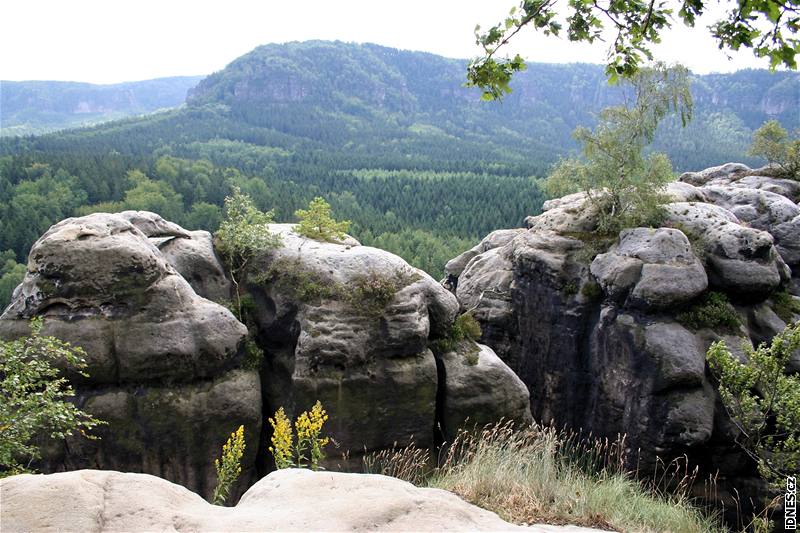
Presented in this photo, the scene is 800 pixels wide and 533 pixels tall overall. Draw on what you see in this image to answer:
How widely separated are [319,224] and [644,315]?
11932 millimetres

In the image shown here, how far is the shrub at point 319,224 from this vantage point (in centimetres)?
1905

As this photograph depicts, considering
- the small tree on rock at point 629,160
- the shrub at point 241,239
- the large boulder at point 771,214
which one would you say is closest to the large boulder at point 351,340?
the shrub at point 241,239

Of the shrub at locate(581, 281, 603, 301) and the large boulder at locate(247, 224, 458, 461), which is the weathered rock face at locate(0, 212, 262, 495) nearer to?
the large boulder at locate(247, 224, 458, 461)

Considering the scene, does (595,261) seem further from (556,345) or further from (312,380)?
(312,380)

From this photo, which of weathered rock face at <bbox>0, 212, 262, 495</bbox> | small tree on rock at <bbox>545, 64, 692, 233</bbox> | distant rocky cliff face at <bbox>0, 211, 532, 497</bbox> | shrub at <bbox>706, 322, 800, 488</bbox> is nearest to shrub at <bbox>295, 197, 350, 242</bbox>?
distant rocky cliff face at <bbox>0, 211, 532, 497</bbox>

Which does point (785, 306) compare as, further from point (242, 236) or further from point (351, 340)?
point (242, 236)

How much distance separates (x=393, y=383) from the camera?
53.0ft

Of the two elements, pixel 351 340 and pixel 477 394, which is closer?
pixel 351 340

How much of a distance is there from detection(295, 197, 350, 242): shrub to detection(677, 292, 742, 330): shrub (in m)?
12.4

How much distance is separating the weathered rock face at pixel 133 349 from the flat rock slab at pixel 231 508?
8.58 m

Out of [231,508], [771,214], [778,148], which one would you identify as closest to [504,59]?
[231,508]

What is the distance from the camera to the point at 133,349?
14234 mm

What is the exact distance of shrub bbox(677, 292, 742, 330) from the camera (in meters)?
20.0

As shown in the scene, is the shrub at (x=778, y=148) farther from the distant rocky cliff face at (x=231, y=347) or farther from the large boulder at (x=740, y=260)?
the distant rocky cliff face at (x=231, y=347)
